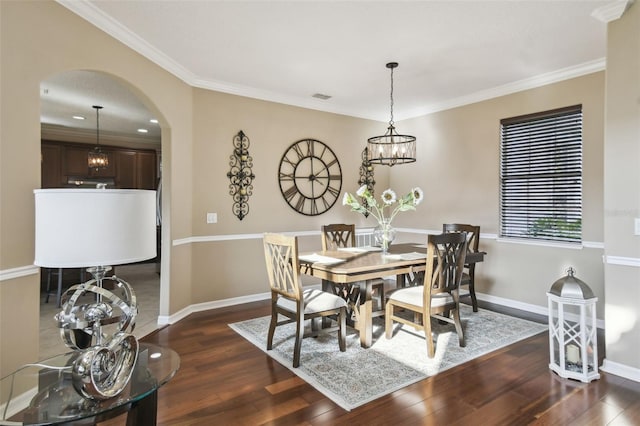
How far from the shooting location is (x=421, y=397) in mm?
2312

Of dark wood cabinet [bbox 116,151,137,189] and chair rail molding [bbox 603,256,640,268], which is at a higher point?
dark wood cabinet [bbox 116,151,137,189]

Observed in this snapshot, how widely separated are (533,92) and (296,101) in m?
2.91

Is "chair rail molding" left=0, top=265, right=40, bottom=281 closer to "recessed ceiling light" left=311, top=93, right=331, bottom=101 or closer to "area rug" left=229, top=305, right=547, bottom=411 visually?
"area rug" left=229, top=305, right=547, bottom=411

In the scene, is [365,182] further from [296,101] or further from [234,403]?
[234,403]

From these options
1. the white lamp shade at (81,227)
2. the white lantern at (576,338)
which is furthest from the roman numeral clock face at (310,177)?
the white lamp shade at (81,227)

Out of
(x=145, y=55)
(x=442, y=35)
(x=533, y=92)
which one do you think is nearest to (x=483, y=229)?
(x=533, y=92)

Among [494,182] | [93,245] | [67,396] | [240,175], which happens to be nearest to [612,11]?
[494,182]

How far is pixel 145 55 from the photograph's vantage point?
3299mm

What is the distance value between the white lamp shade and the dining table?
1.65m

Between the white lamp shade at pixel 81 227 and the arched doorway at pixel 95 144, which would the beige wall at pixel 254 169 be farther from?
the white lamp shade at pixel 81 227

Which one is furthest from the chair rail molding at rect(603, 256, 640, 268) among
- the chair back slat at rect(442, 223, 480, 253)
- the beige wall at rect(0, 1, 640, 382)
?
the chair back slat at rect(442, 223, 480, 253)

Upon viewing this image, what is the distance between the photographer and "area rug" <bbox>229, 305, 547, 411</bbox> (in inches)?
96.8

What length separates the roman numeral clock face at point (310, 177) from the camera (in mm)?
4898

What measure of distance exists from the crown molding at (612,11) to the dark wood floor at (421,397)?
2651 mm
